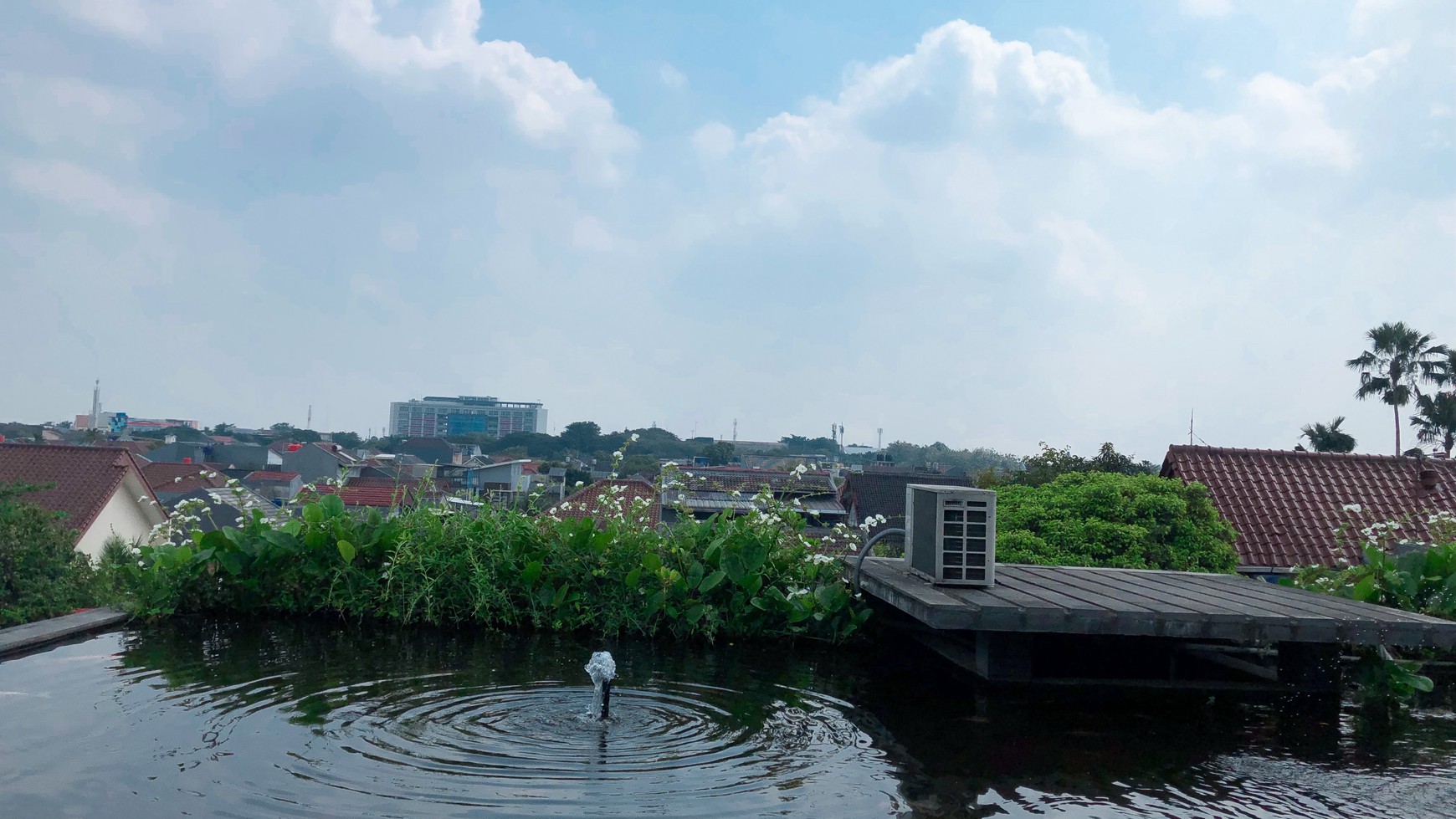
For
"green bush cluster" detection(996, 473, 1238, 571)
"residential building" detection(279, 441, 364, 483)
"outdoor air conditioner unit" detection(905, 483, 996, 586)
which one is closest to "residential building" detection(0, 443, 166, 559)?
"green bush cluster" detection(996, 473, 1238, 571)

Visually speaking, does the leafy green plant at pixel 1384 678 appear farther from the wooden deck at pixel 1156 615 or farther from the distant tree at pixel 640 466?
the distant tree at pixel 640 466

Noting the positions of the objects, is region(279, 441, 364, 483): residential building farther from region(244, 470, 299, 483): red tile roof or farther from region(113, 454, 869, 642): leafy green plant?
region(113, 454, 869, 642): leafy green plant

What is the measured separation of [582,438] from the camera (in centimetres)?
7144

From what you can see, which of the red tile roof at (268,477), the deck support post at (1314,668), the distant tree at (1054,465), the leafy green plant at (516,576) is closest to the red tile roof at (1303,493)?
the distant tree at (1054,465)

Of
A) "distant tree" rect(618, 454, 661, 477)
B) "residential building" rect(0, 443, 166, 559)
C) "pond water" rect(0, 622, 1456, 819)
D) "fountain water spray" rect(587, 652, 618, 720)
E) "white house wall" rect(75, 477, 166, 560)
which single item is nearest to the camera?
"pond water" rect(0, 622, 1456, 819)

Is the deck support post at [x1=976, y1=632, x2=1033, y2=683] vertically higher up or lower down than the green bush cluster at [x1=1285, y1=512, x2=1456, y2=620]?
lower down

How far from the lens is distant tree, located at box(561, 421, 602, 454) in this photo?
69688mm

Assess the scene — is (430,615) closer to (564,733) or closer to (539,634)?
(539,634)

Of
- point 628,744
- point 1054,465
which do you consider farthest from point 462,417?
point 628,744

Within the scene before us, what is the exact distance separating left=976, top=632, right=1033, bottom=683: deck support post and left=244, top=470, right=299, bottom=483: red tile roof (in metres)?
45.9

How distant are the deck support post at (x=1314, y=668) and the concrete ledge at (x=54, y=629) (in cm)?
661

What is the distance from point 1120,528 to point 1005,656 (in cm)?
499

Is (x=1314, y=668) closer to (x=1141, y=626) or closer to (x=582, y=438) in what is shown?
(x=1141, y=626)

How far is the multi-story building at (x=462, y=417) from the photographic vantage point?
4218 inches
